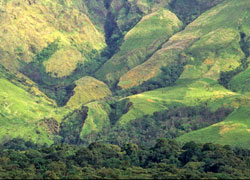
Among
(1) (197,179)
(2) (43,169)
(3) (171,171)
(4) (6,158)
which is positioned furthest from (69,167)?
(1) (197,179)

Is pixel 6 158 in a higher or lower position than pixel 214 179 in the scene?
higher

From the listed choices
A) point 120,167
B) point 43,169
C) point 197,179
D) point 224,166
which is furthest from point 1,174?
point 224,166

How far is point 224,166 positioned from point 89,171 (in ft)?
149

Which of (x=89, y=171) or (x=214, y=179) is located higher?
(x=89, y=171)

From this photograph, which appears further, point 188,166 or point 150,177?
point 188,166

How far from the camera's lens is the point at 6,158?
197375mm

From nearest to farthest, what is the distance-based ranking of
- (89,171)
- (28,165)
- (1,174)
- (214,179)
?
1. (214,179)
2. (1,174)
3. (89,171)
4. (28,165)

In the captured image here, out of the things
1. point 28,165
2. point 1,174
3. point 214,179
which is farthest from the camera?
point 28,165

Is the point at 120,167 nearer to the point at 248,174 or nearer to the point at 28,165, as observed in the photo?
the point at 28,165

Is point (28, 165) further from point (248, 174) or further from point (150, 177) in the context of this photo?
point (248, 174)

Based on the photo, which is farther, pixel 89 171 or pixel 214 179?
pixel 89 171

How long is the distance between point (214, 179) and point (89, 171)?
44.1 meters

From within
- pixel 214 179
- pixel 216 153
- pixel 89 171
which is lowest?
pixel 214 179

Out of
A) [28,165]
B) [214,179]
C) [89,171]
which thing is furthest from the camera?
[28,165]
